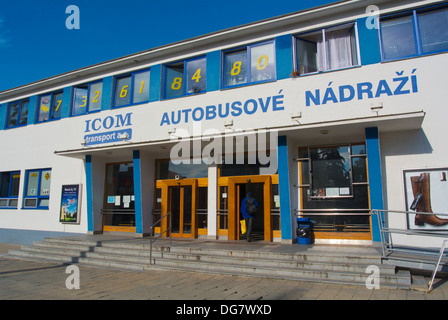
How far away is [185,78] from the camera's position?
1145cm

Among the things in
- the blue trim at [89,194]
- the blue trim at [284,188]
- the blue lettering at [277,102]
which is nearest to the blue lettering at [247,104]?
the blue lettering at [277,102]

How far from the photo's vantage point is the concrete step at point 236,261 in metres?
6.31

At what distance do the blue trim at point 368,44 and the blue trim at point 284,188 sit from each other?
3078 millimetres

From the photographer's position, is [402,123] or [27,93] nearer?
[402,123]

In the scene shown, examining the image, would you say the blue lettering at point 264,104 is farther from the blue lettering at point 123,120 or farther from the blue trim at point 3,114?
the blue trim at point 3,114

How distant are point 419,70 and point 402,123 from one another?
1639mm

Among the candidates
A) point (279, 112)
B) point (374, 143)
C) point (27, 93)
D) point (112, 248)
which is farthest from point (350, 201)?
point (27, 93)

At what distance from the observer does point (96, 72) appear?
13336 mm

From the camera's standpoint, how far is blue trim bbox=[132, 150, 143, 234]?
11.2m

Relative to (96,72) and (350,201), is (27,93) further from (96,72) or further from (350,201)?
(350,201)

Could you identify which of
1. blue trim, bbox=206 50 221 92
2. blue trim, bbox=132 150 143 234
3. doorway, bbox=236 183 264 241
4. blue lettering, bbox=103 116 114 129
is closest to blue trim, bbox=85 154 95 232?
blue lettering, bbox=103 116 114 129

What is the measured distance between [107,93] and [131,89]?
1.15 meters

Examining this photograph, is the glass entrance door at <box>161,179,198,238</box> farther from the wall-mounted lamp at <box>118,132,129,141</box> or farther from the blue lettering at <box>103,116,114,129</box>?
the blue lettering at <box>103,116,114,129</box>

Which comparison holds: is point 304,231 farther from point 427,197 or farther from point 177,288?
point 177,288
